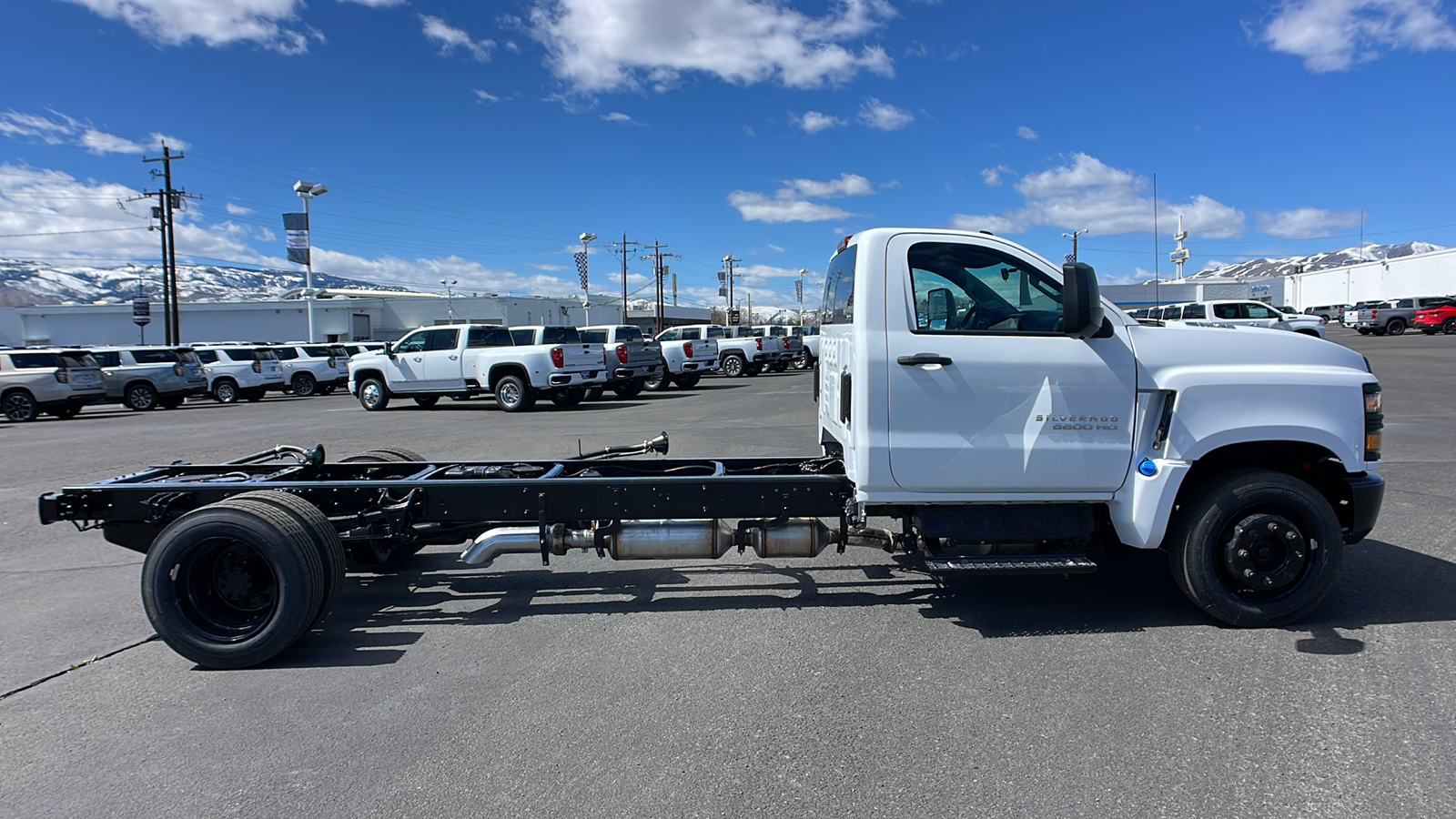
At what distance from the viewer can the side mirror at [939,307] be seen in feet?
14.5

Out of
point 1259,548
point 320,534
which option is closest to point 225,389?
point 320,534

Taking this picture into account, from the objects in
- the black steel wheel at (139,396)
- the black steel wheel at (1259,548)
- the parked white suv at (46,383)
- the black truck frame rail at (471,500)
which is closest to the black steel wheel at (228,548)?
the black truck frame rail at (471,500)

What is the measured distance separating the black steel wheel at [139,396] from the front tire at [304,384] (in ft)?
17.4

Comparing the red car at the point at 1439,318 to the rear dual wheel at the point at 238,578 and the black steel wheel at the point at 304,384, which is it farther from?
the rear dual wheel at the point at 238,578

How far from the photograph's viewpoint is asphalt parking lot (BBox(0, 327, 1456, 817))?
3.00 m

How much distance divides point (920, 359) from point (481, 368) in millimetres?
15684

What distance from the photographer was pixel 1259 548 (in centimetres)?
429

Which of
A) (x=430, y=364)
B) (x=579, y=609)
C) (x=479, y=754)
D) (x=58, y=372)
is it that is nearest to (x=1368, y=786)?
(x=479, y=754)

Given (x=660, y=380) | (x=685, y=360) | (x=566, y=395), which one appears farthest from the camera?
(x=685, y=360)

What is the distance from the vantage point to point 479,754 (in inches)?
130

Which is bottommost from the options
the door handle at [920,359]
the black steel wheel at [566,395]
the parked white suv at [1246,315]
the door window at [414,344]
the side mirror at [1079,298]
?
the black steel wheel at [566,395]

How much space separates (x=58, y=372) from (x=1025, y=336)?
2362 centimetres

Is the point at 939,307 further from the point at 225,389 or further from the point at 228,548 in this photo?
the point at 225,389

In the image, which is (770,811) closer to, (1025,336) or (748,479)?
(748,479)
